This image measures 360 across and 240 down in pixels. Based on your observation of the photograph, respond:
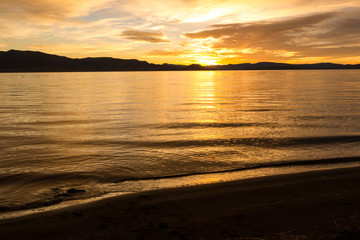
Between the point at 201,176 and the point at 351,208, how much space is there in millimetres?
4879

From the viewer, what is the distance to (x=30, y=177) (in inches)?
400

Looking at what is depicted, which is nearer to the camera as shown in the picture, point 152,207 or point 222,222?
point 222,222

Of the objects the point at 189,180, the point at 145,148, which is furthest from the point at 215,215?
the point at 145,148

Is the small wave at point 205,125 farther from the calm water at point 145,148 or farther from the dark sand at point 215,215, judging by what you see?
the dark sand at point 215,215

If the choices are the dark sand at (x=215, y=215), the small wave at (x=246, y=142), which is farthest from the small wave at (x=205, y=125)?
the dark sand at (x=215, y=215)

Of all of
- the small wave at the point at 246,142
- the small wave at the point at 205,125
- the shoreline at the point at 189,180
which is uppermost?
the small wave at the point at 205,125

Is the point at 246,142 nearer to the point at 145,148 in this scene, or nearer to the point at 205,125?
the point at 205,125

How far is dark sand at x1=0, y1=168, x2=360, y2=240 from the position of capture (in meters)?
5.82

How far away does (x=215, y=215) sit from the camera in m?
6.71

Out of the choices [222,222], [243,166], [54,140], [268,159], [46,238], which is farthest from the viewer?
[54,140]

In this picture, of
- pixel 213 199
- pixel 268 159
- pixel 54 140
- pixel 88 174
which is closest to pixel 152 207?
pixel 213 199

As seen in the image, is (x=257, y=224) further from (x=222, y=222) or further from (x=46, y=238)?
(x=46, y=238)

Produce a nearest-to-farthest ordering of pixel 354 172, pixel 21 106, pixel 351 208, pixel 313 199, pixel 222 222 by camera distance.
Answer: pixel 222 222, pixel 351 208, pixel 313 199, pixel 354 172, pixel 21 106

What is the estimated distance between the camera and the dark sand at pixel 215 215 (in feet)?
19.1
